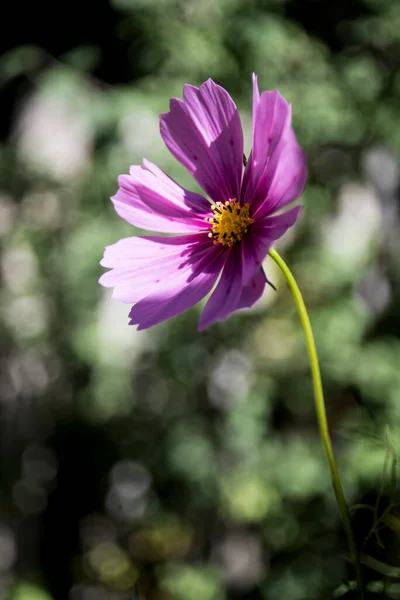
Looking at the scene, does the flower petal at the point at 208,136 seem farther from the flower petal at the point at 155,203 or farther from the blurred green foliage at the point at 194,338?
the blurred green foliage at the point at 194,338

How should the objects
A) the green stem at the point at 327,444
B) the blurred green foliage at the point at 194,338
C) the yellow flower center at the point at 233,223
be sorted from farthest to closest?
the blurred green foliage at the point at 194,338 < the yellow flower center at the point at 233,223 < the green stem at the point at 327,444

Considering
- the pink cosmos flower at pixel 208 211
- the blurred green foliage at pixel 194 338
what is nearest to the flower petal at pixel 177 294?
the pink cosmos flower at pixel 208 211

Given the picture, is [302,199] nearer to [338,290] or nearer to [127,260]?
[338,290]

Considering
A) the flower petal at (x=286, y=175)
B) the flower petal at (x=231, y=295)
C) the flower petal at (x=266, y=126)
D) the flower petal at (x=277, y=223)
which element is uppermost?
the flower petal at (x=266, y=126)

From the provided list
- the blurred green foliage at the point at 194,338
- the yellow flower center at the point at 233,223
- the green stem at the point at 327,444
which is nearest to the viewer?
the green stem at the point at 327,444

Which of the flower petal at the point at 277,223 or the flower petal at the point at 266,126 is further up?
the flower petal at the point at 266,126
